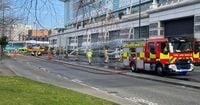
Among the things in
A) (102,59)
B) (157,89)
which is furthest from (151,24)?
(157,89)

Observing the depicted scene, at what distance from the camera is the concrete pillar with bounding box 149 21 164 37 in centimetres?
8375

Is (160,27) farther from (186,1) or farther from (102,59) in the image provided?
(102,59)

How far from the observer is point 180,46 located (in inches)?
1400

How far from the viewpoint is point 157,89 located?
24.6 metres

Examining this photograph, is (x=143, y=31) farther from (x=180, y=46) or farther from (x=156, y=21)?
(x=180, y=46)

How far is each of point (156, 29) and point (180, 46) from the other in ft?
164

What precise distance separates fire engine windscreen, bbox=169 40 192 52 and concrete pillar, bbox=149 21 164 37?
4794 centimetres

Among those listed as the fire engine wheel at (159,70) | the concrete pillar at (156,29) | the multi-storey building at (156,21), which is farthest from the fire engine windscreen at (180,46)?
the concrete pillar at (156,29)

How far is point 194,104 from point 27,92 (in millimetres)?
5998

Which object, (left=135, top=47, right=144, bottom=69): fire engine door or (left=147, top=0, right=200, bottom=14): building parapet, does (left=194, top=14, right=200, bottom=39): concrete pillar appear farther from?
(left=135, top=47, right=144, bottom=69): fire engine door

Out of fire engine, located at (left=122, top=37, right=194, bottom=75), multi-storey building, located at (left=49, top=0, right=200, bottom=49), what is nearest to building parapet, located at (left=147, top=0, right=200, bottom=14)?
multi-storey building, located at (left=49, top=0, right=200, bottom=49)

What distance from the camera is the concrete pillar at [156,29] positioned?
83750 millimetres

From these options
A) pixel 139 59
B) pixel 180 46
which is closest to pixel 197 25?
pixel 139 59

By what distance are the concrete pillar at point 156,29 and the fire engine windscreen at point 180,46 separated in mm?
47943
